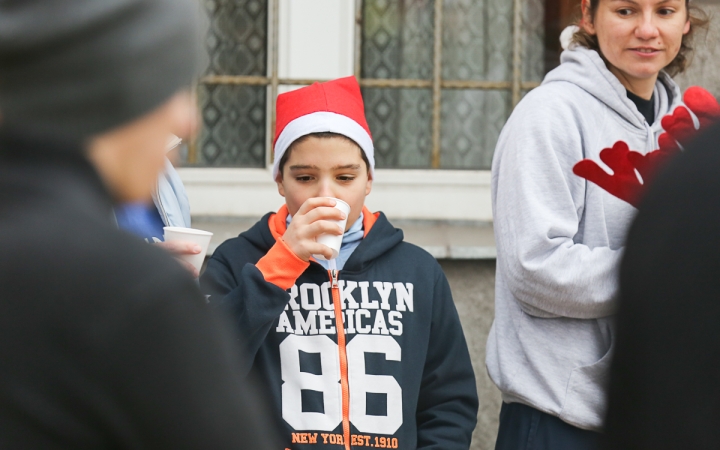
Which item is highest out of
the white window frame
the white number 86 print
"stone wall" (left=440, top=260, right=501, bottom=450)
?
the white window frame

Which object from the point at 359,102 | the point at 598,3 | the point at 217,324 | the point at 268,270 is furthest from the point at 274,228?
the point at 217,324

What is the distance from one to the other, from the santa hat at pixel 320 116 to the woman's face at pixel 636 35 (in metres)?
0.64

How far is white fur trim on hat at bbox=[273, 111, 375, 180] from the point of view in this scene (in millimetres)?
2395

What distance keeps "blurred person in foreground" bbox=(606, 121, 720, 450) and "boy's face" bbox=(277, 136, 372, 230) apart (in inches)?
56.0

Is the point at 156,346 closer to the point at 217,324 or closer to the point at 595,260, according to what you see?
the point at 217,324

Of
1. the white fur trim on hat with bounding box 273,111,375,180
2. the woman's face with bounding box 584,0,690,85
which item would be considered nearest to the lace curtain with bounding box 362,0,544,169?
the white fur trim on hat with bounding box 273,111,375,180

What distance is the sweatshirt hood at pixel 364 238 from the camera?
94.3 inches

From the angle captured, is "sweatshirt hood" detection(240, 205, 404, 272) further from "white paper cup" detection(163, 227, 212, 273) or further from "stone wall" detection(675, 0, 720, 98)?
"stone wall" detection(675, 0, 720, 98)

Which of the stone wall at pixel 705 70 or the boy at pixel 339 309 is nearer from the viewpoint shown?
the boy at pixel 339 309

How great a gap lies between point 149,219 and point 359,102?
0.66 m

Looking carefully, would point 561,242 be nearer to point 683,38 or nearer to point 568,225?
point 568,225

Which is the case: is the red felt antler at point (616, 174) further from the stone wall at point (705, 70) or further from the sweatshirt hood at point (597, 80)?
the stone wall at point (705, 70)

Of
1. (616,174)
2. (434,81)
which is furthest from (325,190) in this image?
(434,81)

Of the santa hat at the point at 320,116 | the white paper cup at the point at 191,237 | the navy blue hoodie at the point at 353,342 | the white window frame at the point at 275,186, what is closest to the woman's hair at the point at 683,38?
the santa hat at the point at 320,116
